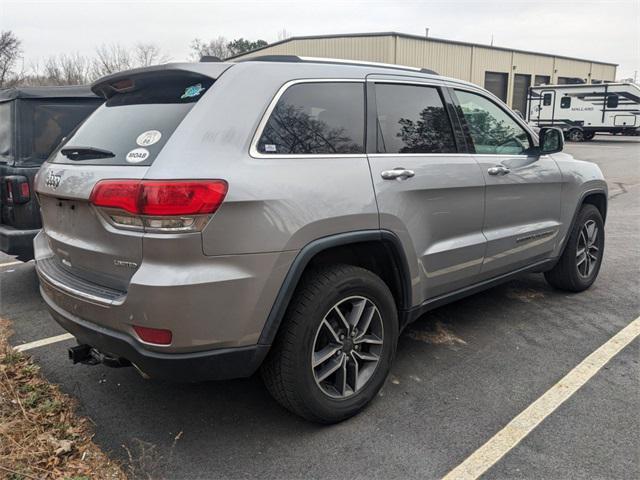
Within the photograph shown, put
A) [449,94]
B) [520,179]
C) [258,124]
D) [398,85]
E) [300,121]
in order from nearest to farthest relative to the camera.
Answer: [258,124], [300,121], [398,85], [449,94], [520,179]

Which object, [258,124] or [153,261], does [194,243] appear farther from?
[258,124]

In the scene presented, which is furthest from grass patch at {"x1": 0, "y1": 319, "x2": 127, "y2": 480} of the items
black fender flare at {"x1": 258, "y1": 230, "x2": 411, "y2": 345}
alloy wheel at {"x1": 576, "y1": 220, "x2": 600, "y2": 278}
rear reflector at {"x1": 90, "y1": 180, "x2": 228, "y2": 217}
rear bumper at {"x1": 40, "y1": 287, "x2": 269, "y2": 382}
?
alloy wheel at {"x1": 576, "y1": 220, "x2": 600, "y2": 278}

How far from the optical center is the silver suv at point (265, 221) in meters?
2.30

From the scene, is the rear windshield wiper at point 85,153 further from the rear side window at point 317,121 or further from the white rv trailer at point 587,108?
the white rv trailer at point 587,108

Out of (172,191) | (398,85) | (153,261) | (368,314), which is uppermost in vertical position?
(398,85)

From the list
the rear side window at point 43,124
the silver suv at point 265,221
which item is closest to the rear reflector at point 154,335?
the silver suv at point 265,221

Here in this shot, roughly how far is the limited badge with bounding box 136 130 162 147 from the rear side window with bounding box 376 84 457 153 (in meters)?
1.22

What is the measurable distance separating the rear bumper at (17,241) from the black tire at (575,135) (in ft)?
94.3

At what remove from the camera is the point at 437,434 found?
9.21ft

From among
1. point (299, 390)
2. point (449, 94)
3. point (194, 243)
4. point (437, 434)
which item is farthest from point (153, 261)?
point (449, 94)

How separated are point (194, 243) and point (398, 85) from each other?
177 centimetres

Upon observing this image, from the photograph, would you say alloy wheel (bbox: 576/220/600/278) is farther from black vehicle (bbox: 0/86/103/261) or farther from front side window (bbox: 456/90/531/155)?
black vehicle (bbox: 0/86/103/261)

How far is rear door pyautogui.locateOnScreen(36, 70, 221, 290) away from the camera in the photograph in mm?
2414

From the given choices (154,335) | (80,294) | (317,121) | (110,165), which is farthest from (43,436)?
Answer: (317,121)
